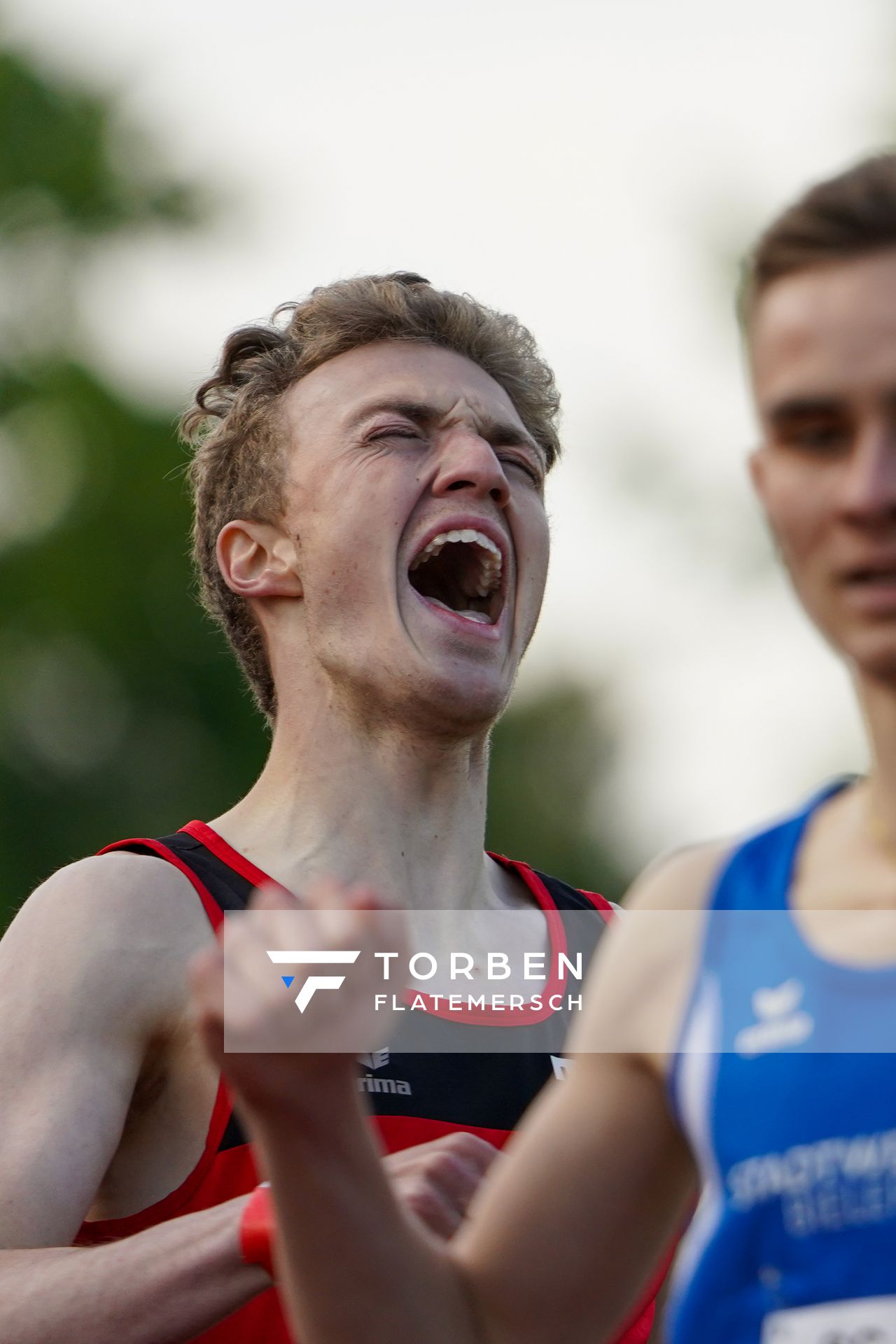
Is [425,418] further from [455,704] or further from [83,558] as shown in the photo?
[83,558]

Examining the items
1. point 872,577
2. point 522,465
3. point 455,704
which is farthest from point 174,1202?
point 872,577

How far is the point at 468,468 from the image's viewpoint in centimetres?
358

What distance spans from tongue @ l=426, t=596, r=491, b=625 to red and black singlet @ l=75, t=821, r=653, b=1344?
0.61m

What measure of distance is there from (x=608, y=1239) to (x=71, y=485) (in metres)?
18.9

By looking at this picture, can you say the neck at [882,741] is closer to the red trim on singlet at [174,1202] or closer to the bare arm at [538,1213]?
the bare arm at [538,1213]

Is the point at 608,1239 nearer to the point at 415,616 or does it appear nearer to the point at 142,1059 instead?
the point at 142,1059

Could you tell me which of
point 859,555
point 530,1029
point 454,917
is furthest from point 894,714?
point 454,917

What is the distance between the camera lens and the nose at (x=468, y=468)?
3.58 metres

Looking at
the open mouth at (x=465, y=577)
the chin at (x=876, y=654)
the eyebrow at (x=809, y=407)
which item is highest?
the open mouth at (x=465, y=577)

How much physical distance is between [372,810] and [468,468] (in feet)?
2.08

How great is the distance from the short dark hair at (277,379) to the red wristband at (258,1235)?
1425 millimetres

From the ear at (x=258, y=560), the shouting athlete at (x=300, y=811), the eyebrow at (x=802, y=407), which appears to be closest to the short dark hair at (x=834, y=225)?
the eyebrow at (x=802, y=407)

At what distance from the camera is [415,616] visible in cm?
349

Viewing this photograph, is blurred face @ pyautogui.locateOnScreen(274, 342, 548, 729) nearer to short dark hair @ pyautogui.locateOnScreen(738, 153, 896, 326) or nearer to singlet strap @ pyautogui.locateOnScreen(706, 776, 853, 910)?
singlet strap @ pyautogui.locateOnScreen(706, 776, 853, 910)
